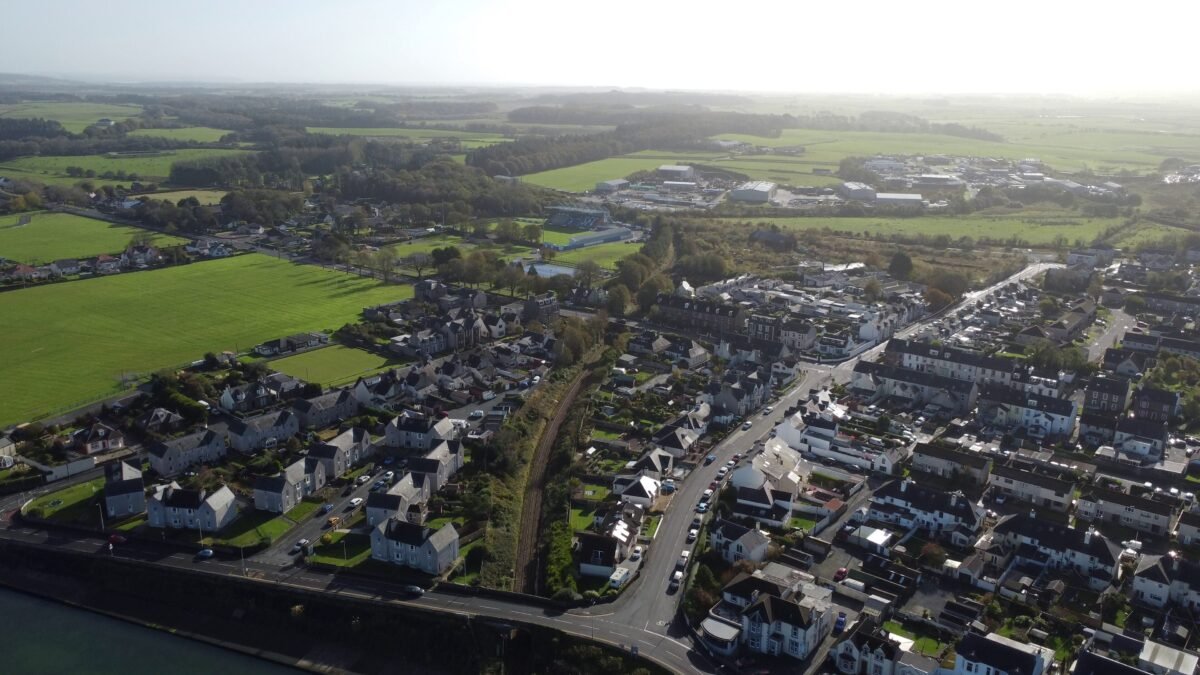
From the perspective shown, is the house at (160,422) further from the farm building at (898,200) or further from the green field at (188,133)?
the green field at (188,133)

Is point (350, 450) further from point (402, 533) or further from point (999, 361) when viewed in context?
point (999, 361)

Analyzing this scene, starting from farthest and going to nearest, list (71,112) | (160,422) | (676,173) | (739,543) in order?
(71,112)
(676,173)
(160,422)
(739,543)

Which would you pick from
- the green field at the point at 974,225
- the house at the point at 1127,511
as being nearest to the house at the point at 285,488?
the house at the point at 1127,511

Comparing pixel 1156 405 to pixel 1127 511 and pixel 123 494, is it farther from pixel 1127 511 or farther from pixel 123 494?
pixel 123 494

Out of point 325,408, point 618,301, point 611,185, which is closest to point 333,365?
point 325,408

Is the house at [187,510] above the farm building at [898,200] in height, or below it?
below

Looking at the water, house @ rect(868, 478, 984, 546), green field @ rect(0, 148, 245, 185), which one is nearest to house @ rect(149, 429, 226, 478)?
the water
